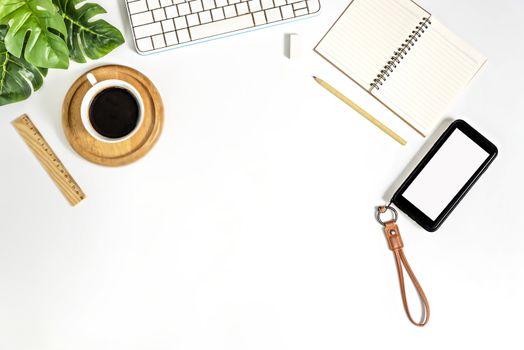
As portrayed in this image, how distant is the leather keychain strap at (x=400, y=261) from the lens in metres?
0.84

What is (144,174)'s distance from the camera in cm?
84

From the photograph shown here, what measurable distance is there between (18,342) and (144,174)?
37 centimetres

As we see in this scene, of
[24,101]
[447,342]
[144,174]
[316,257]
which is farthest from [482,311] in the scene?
[24,101]

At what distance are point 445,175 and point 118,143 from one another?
0.57m

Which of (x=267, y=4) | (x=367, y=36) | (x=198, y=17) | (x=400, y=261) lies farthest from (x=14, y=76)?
(x=400, y=261)

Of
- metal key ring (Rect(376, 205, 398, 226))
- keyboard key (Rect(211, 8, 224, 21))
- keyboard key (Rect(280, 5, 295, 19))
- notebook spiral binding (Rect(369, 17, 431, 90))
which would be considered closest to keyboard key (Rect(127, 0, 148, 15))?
keyboard key (Rect(211, 8, 224, 21))

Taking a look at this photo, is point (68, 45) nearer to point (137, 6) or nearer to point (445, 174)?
point (137, 6)

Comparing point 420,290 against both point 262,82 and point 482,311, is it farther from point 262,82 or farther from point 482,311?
point 262,82

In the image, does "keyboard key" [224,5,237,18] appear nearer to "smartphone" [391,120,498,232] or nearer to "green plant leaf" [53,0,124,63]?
"green plant leaf" [53,0,124,63]

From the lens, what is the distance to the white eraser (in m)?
0.82

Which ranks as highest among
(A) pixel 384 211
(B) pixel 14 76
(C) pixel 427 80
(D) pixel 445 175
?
(C) pixel 427 80

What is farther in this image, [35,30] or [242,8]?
[242,8]

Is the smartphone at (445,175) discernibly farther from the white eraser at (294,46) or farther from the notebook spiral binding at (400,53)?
the white eraser at (294,46)

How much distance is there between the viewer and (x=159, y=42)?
81cm
